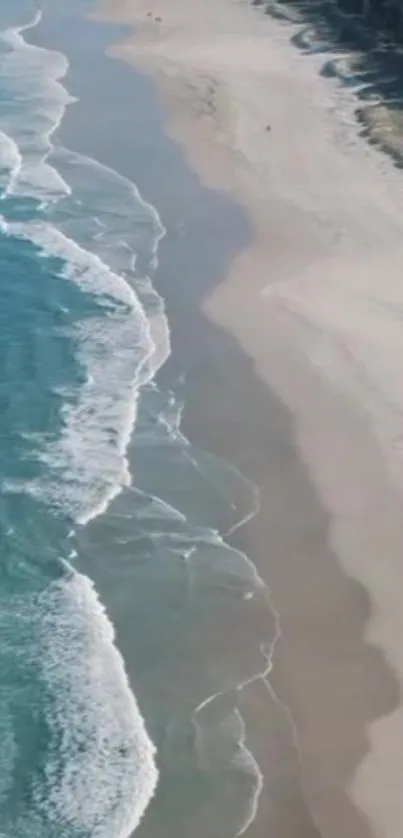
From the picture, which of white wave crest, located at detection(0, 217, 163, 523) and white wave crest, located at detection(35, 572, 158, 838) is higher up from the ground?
white wave crest, located at detection(35, 572, 158, 838)

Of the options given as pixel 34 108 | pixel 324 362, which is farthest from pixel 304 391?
pixel 34 108

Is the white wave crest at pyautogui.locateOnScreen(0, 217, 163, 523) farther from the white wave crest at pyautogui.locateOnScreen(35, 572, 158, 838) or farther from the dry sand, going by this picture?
the white wave crest at pyautogui.locateOnScreen(35, 572, 158, 838)

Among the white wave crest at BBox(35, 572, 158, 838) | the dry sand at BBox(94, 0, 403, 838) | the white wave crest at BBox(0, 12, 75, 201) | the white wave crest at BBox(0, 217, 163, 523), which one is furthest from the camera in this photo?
the white wave crest at BBox(0, 12, 75, 201)

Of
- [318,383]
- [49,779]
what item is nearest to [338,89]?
[318,383]

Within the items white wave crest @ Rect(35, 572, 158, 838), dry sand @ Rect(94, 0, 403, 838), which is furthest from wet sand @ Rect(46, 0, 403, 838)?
white wave crest @ Rect(35, 572, 158, 838)

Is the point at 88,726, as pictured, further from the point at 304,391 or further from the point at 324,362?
the point at 324,362

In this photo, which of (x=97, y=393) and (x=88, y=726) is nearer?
(x=88, y=726)
